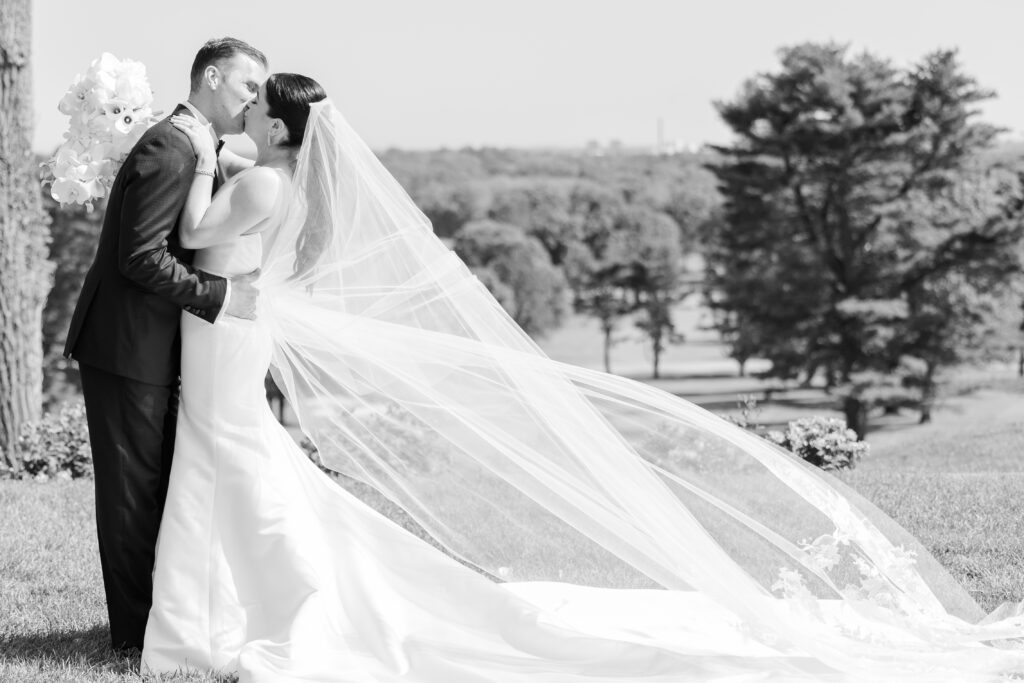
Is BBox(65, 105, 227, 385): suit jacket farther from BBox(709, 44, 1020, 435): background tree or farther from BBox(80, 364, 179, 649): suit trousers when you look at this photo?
BBox(709, 44, 1020, 435): background tree

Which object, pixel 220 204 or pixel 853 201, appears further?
pixel 853 201

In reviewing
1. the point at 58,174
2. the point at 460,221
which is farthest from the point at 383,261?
the point at 460,221

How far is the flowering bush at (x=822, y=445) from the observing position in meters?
9.59

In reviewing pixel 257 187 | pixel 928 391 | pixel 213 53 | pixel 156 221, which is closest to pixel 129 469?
pixel 156 221

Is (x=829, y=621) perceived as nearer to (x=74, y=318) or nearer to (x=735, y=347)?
(x=74, y=318)

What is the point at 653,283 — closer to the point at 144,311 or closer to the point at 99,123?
the point at 99,123

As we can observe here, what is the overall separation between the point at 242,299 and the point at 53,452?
6156 millimetres

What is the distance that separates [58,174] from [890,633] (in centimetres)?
400

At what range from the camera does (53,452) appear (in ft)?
32.0

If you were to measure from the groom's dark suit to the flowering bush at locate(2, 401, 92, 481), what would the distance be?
5.44 meters

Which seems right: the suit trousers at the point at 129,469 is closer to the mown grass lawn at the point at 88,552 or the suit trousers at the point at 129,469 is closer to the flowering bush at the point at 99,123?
the mown grass lawn at the point at 88,552

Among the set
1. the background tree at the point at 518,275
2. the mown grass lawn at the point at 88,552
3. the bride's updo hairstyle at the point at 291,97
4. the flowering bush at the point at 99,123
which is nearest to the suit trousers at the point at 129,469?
the mown grass lawn at the point at 88,552

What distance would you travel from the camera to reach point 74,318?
4.47 m

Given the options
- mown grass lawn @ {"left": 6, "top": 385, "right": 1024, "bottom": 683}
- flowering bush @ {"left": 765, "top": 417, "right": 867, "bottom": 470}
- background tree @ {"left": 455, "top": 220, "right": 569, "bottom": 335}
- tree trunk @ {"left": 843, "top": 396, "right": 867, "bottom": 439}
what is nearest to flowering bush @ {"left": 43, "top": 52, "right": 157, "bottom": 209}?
mown grass lawn @ {"left": 6, "top": 385, "right": 1024, "bottom": 683}
